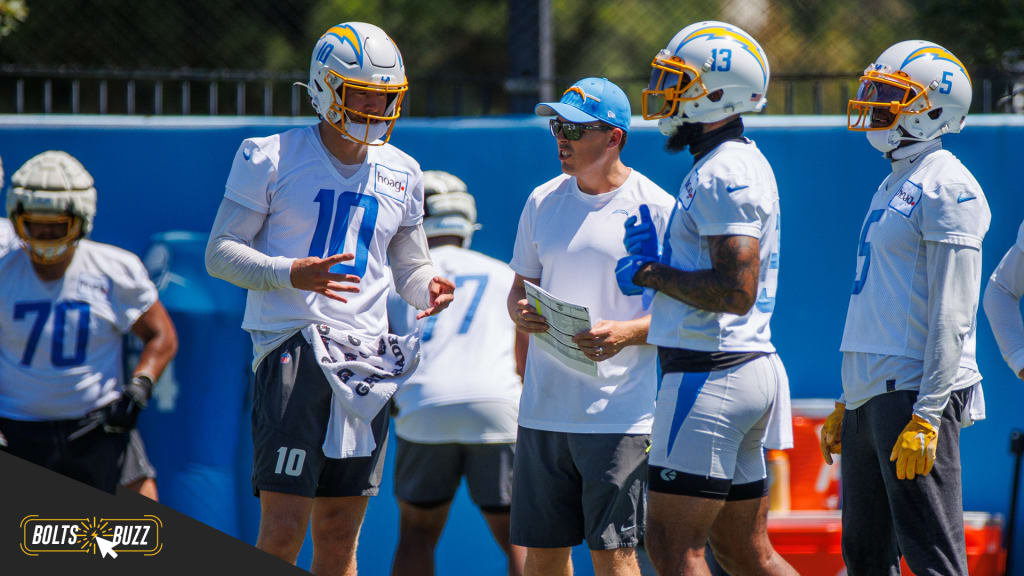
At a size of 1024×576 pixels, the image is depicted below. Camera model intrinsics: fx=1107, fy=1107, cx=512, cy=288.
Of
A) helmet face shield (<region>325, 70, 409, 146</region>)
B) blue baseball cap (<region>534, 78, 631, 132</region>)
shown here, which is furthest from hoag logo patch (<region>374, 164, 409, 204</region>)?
blue baseball cap (<region>534, 78, 631, 132</region>)

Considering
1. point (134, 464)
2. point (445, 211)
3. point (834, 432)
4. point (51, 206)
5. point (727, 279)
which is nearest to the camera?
point (727, 279)

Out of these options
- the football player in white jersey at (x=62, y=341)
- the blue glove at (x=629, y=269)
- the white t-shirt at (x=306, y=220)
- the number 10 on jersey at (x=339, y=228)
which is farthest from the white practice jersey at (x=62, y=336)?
the blue glove at (x=629, y=269)

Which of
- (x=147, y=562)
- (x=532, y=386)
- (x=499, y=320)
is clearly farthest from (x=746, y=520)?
(x=147, y=562)

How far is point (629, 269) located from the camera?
3766 mm

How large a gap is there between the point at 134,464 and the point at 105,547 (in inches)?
31.0

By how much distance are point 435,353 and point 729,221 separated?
6.08 feet

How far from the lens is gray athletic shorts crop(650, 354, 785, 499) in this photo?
3.55 meters

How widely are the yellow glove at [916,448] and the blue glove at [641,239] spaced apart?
1.02 m

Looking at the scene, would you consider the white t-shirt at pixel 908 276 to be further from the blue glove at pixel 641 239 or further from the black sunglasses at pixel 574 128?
the black sunglasses at pixel 574 128

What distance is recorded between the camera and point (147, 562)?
4.64 meters

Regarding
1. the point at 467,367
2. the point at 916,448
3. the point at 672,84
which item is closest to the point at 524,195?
the point at 467,367

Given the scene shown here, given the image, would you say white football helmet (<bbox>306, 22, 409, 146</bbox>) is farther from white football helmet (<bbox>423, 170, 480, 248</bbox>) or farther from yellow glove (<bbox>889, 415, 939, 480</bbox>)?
yellow glove (<bbox>889, 415, 939, 480</bbox>)

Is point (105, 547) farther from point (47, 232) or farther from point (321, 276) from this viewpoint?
point (321, 276)

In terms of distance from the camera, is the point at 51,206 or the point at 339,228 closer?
the point at 339,228
